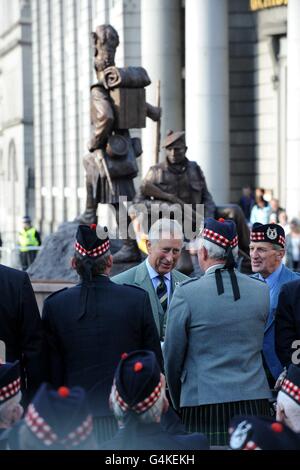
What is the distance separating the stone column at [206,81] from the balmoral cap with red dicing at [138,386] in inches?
834

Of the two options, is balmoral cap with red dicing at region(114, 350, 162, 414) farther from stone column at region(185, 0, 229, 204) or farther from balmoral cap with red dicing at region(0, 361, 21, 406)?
stone column at region(185, 0, 229, 204)

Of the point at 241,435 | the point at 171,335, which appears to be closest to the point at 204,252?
the point at 171,335

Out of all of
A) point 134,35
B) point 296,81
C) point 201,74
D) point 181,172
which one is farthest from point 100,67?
point 134,35

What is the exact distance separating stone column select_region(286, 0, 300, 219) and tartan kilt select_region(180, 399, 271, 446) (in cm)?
1715

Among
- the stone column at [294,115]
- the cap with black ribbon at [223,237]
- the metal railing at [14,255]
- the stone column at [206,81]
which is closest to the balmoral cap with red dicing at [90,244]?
the cap with black ribbon at [223,237]

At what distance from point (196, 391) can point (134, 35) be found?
24.9m

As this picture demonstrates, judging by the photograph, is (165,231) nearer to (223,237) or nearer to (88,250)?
(223,237)

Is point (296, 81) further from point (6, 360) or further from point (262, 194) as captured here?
point (6, 360)

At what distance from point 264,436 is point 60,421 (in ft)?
2.18

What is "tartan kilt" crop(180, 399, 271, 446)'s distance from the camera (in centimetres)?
612

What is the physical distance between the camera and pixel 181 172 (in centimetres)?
1412

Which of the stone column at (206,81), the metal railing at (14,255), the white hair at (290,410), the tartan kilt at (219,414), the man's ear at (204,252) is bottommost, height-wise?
the metal railing at (14,255)

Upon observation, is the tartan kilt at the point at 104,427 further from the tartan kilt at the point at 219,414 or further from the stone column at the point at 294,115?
the stone column at the point at 294,115

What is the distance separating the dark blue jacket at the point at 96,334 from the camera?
19.6 feet
